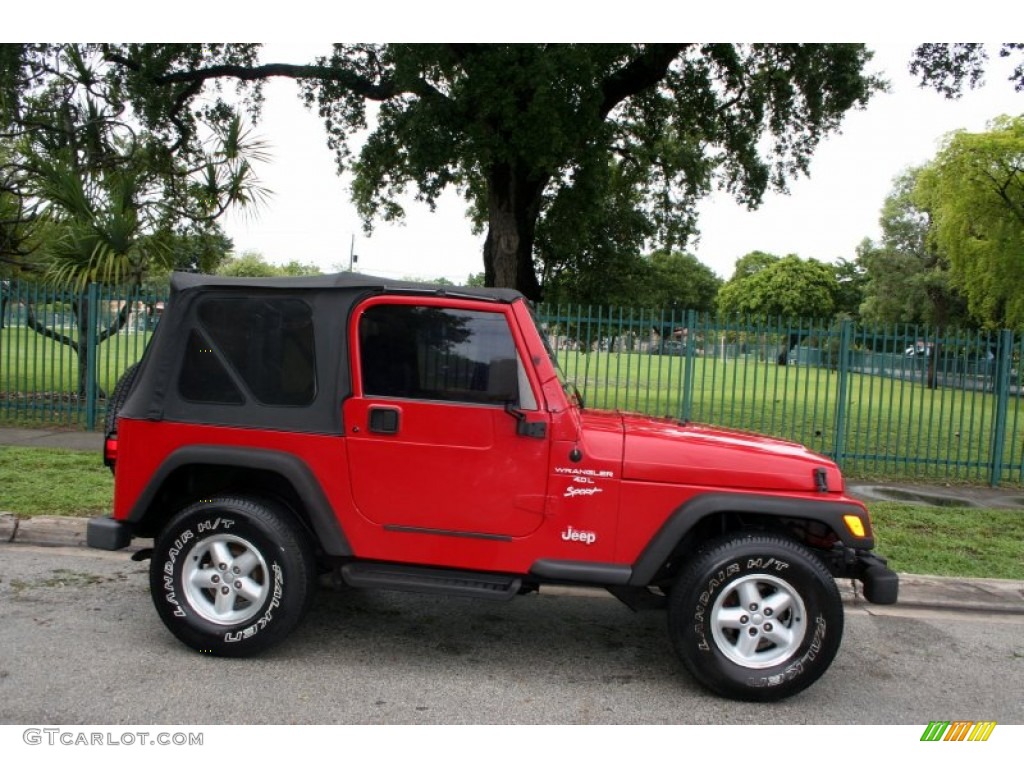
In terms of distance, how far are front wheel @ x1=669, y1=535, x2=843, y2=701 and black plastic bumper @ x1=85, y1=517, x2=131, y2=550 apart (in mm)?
2918

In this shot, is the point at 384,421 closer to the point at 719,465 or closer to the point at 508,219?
the point at 719,465

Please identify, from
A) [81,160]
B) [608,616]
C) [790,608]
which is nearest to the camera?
[790,608]

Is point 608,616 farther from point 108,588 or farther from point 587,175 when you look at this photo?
point 587,175

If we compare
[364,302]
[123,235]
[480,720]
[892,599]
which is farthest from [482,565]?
[123,235]

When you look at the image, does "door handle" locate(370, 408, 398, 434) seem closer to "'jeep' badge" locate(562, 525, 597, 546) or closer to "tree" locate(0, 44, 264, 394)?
"'jeep' badge" locate(562, 525, 597, 546)

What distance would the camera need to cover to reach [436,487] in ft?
13.2

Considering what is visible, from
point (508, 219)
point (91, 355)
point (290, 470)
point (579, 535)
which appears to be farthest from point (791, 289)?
point (290, 470)

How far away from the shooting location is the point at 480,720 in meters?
3.64

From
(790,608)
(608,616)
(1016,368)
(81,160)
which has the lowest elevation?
(608,616)

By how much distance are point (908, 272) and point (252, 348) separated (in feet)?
141

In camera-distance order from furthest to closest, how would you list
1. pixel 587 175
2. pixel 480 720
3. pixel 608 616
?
pixel 587 175 < pixel 608 616 < pixel 480 720

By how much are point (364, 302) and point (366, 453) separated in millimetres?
782

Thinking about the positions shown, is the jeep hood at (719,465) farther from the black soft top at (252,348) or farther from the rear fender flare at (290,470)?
the rear fender flare at (290,470)

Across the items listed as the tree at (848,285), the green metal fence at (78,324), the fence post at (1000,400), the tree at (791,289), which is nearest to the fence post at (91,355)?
the green metal fence at (78,324)
